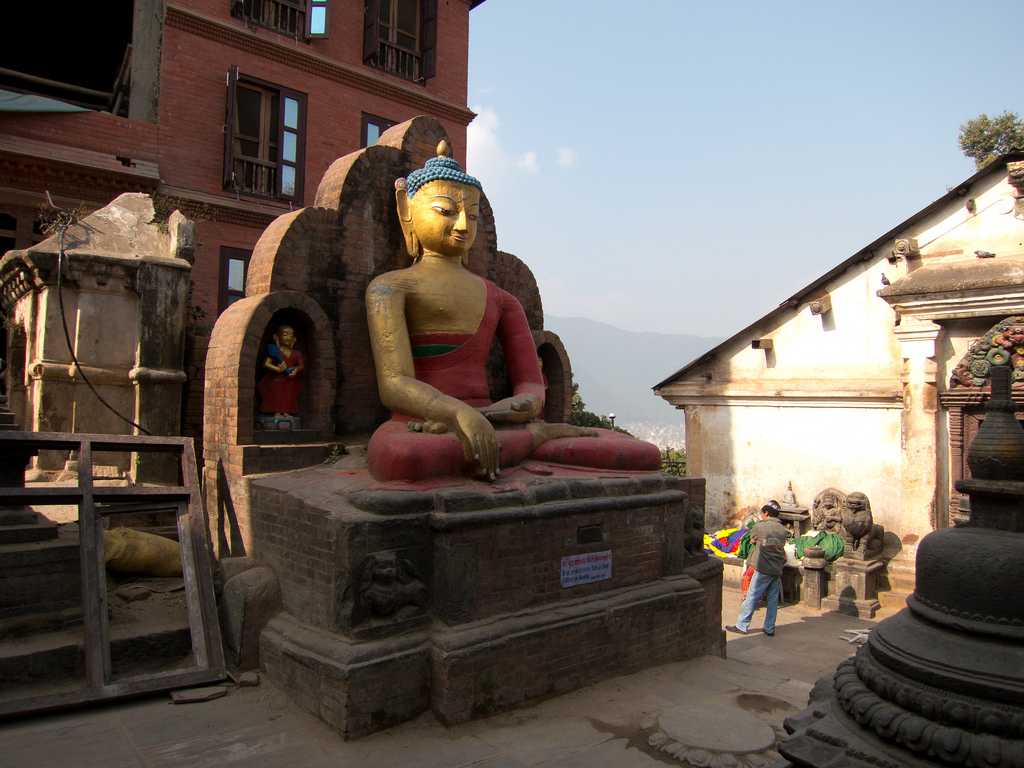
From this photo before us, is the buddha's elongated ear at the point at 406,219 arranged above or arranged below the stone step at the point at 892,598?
above

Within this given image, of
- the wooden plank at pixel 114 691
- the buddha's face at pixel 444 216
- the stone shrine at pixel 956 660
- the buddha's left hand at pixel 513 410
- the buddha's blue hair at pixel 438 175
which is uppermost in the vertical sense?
the buddha's blue hair at pixel 438 175

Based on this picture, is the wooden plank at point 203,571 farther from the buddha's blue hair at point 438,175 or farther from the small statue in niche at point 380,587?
the buddha's blue hair at point 438,175

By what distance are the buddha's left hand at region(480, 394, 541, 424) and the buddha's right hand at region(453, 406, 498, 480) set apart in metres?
0.59

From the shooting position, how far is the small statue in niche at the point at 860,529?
11.6m

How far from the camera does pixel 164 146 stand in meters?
14.7

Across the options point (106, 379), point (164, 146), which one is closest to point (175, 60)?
point (164, 146)

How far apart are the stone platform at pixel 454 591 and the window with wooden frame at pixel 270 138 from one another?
1157 cm

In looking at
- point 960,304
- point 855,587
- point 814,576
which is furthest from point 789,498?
point 960,304

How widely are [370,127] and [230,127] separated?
11.2 feet

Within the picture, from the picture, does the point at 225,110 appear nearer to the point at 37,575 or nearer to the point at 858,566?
the point at 37,575

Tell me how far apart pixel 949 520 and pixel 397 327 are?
9.32 m

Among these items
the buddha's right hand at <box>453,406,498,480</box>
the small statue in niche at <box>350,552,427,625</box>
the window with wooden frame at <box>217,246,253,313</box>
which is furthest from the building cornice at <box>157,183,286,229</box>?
the small statue in niche at <box>350,552,427,625</box>

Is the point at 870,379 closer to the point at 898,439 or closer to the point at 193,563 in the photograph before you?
the point at 898,439

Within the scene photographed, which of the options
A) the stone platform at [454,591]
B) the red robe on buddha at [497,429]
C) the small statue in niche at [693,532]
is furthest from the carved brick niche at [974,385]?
the stone platform at [454,591]
